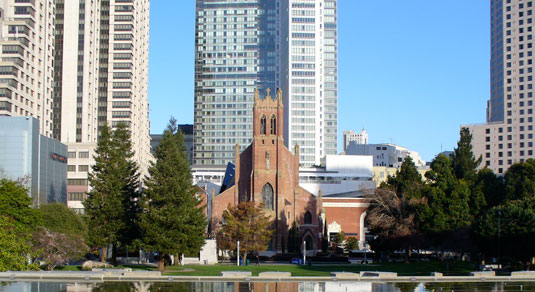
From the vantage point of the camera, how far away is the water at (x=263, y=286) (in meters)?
47.1

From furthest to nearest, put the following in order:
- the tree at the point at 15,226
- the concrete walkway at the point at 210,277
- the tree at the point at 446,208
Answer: the tree at the point at 446,208
the tree at the point at 15,226
the concrete walkway at the point at 210,277

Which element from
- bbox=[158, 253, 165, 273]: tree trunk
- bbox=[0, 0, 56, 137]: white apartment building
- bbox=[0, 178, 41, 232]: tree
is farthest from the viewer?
bbox=[0, 0, 56, 137]: white apartment building

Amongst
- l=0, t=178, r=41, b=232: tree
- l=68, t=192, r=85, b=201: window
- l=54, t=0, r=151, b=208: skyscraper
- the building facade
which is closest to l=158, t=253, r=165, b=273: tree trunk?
l=0, t=178, r=41, b=232: tree

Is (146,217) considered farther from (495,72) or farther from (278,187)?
(495,72)

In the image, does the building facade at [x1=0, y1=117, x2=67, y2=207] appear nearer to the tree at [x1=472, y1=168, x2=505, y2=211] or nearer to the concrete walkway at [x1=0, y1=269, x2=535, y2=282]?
the concrete walkway at [x1=0, y1=269, x2=535, y2=282]

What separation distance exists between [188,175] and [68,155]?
200ft

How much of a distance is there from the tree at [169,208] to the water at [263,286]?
15.4 meters

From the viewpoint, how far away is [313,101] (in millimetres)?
199750

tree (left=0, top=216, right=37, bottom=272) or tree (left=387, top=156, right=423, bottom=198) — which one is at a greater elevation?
tree (left=387, top=156, right=423, bottom=198)

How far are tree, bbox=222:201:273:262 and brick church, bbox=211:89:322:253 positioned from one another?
1327cm

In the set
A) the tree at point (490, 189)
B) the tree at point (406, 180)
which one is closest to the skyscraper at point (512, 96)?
the tree at point (490, 189)

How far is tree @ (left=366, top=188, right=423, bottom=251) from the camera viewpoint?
8144cm

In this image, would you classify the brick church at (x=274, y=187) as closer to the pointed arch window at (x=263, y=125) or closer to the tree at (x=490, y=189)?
the pointed arch window at (x=263, y=125)

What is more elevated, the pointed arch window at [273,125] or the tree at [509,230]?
the pointed arch window at [273,125]
